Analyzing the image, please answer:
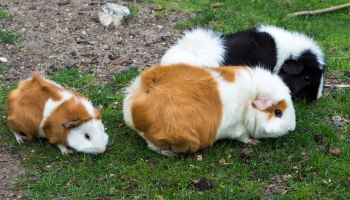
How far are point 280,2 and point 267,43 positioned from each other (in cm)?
250

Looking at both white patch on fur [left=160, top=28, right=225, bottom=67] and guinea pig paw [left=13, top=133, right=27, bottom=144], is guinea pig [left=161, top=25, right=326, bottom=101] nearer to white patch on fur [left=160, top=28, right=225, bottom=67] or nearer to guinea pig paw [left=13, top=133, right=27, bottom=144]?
white patch on fur [left=160, top=28, right=225, bottom=67]

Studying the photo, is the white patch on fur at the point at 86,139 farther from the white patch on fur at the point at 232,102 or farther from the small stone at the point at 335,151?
the small stone at the point at 335,151

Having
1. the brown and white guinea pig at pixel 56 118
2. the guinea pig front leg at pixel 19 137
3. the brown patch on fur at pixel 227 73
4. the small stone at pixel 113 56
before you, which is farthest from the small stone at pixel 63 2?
the brown patch on fur at pixel 227 73

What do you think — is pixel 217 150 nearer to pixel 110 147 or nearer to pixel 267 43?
pixel 110 147

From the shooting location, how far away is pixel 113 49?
180 inches

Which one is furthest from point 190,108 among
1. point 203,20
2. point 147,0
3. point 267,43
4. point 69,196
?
point 147,0

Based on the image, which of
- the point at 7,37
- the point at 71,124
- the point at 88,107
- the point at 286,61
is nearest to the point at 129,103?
the point at 88,107

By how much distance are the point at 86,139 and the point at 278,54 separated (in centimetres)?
166

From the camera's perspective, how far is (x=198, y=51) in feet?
11.9

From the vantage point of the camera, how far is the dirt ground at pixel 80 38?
14.1 ft

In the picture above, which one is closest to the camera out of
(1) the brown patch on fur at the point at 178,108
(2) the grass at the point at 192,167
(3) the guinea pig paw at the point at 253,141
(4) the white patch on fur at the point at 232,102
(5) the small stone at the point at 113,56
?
(2) the grass at the point at 192,167

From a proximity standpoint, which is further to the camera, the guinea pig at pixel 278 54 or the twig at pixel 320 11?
the twig at pixel 320 11

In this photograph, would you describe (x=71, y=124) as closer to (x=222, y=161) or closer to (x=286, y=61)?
(x=222, y=161)

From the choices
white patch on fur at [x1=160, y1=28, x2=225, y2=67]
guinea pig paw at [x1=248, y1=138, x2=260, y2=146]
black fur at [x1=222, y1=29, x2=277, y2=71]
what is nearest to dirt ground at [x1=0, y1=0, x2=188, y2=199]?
white patch on fur at [x1=160, y1=28, x2=225, y2=67]
